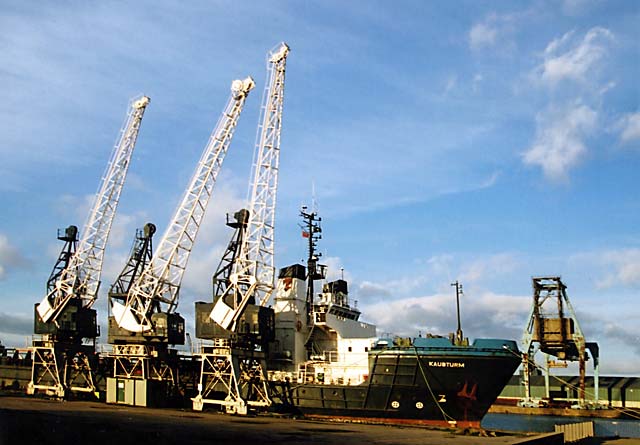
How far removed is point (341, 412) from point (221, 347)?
10.7 meters

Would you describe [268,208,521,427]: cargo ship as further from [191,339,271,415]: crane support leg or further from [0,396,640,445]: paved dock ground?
[0,396,640,445]: paved dock ground

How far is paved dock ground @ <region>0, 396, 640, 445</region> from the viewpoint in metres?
28.2

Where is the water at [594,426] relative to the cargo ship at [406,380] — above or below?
below

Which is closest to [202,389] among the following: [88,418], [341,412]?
[341,412]

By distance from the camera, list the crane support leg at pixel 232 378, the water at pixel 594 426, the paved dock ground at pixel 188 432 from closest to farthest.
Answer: the paved dock ground at pixel 188 432, the crane support leg at pixel 232 378, the water at pixel 594 426

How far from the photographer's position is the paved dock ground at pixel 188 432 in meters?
28.2

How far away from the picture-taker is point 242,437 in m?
31.9

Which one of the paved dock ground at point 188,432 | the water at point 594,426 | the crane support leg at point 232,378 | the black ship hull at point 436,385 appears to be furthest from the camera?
the water at point 594,426

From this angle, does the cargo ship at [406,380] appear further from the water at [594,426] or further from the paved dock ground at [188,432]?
the water at [594,426]

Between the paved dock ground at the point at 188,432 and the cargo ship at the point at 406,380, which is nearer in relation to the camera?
the paved dock ground at the point at 188,432

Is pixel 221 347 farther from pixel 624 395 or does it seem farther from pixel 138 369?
pixel 624 395

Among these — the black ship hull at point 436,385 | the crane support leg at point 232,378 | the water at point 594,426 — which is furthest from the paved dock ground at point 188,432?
the water at point 594,426

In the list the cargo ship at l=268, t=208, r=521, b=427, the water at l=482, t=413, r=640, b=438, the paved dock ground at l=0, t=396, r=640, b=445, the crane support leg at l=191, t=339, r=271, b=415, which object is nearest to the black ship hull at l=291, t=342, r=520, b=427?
the cargo ship at l=268, t=208, r=521, b=427

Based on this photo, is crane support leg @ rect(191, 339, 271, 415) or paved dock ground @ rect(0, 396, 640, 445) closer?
paved dock ground @ rect(0, 396, 640, 445)
